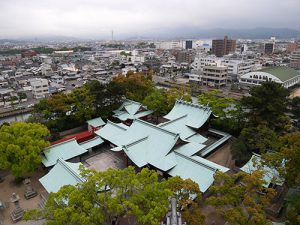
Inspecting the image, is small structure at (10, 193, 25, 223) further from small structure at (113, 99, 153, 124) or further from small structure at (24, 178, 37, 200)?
small structure at (113, 99, 153, 124)

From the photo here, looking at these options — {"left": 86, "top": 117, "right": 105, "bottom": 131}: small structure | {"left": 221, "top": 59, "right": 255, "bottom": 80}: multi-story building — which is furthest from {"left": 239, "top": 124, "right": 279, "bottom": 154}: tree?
{"left": 221, "top": 59, "right": 255, "bottom": 80}: multi-story building

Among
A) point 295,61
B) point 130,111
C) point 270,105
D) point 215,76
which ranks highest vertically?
point 295,61

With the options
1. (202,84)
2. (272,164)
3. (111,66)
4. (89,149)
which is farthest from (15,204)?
(111,66)

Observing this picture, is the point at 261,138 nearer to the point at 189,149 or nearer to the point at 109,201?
the point at 189,149

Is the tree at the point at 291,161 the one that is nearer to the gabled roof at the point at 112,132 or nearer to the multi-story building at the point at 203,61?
the gabled roof at the point at 112,132

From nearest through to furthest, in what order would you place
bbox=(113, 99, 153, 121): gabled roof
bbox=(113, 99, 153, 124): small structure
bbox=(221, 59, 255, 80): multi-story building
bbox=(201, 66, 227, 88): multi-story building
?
bbox=(113, 99, 153, 124): small structure < bbox=(113, 99, 153, 121): gabled roof < bbox=(201, 66, 227, 88): multi-story building < bbox=(221, 59, 255, 80): multi-story building

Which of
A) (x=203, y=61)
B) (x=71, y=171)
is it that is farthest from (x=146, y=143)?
(x=203, y=61)

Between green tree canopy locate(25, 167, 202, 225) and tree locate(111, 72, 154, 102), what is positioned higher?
tree locate(111, 72, 154, 102)
